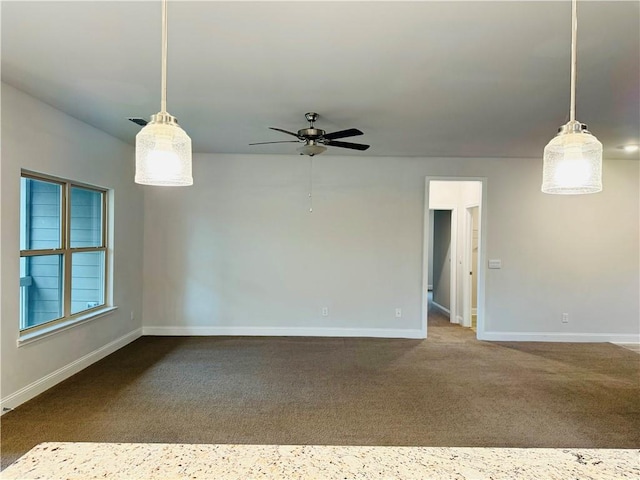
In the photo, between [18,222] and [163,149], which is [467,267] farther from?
[18,222]

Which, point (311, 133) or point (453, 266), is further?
point (453, 266)

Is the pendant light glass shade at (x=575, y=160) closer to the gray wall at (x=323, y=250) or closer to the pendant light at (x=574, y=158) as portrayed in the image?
the pendant light at (x=574, y=158)

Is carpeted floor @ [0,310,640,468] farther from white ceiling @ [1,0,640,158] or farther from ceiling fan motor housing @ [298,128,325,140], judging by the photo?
white ceiling @ [1,0,640,158]

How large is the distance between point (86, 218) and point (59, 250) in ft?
2.04

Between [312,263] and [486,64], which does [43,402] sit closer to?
[312,263]

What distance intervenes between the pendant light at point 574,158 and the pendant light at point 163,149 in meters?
1.38

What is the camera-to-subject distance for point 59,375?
3.43 metres

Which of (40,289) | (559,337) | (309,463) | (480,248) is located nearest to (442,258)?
(480,248)

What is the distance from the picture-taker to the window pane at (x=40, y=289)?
3.13m

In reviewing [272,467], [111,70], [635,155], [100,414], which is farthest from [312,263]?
[635,155]

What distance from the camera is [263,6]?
1803 mm

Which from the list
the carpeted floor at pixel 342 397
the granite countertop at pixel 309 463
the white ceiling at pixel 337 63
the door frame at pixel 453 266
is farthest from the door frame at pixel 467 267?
the granite countertop at pixel 309 463

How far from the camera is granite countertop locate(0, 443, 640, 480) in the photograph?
841 millimetres

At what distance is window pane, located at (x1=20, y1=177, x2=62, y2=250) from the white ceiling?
788mm
